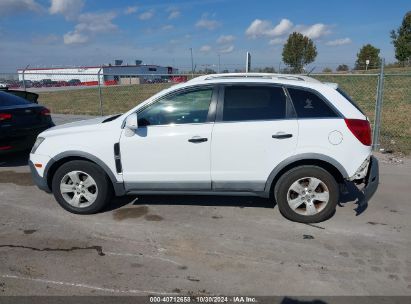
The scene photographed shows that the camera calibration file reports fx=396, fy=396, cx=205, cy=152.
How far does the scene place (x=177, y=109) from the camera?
187 inches

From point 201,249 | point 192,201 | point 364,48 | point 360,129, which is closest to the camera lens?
point 201,249

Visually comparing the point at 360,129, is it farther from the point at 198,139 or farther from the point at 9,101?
the point at 9,101

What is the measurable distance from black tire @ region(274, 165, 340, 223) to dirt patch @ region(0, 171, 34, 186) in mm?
4133

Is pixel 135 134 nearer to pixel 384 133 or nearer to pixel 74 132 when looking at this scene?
pixel 74 132

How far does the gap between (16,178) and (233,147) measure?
427 cm

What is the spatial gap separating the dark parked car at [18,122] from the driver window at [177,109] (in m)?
3.67

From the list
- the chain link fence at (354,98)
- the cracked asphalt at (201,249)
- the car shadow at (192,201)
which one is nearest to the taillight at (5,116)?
the cracked asphalt at (201,249)

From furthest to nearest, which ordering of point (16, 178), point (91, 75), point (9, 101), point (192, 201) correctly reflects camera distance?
point (91, 75)
point (9, 101)
point (16, 178)
point (192, 201)

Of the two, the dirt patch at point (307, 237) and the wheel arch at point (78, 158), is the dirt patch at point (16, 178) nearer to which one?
the wheel arch at point (78, 158)

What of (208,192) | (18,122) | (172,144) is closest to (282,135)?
(208,192)

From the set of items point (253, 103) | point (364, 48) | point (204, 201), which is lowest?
point (204, 201)

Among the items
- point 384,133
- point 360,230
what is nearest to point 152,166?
point 360,230

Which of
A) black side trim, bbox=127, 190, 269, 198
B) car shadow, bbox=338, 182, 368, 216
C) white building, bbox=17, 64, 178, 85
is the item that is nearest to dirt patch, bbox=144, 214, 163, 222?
black side trim, bbox=127, 190, 269, 198

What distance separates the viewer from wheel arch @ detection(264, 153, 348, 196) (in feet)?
14.6
